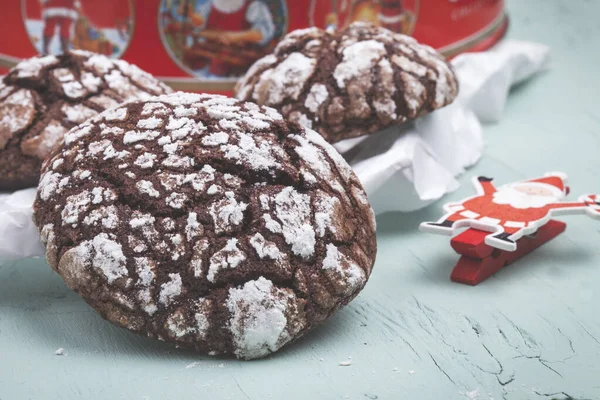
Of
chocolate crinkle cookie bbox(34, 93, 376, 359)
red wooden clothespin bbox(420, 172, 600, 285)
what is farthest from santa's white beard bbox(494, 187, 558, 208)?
chocolate crinkle cookie bbox(34, 93, 376, 359)

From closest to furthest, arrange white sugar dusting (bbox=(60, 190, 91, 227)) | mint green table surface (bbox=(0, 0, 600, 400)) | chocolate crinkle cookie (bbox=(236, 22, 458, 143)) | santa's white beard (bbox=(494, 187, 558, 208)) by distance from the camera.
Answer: mint green table surface (bbox=(0, 0, 600, 400)) < white sugar dusting (bbox=(60, 190, 91, 227)) < santa's white beard (bbox=(494, 187, 558, 208)) < chocolate crinkle cookie (bbox=(236, 22, 458, 143))

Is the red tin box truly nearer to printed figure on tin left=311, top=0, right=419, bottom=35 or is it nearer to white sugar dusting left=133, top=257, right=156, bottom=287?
printed figure on tin left=311, top=0, right=419, bottom=35

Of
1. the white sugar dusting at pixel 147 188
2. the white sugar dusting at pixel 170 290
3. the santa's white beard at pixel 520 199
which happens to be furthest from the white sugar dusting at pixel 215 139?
the santa's white beard at pixel 520 199

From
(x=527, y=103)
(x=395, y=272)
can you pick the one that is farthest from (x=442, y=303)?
(x=527, y=103)

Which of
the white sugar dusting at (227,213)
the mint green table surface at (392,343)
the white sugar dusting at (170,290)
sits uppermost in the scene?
the white sugar dusting at (227,213)

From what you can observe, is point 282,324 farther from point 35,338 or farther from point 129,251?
point 35,338

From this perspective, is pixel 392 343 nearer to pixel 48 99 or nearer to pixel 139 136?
pixel 139 136

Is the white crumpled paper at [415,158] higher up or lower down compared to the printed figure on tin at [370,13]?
lower down

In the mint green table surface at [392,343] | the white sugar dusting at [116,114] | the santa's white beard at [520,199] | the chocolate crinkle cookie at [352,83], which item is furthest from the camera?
the chocolate crinkle cookie at [352,83]

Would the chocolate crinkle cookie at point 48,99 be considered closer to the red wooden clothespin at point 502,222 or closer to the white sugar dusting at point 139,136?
the white sugar dusting at point 139,136
